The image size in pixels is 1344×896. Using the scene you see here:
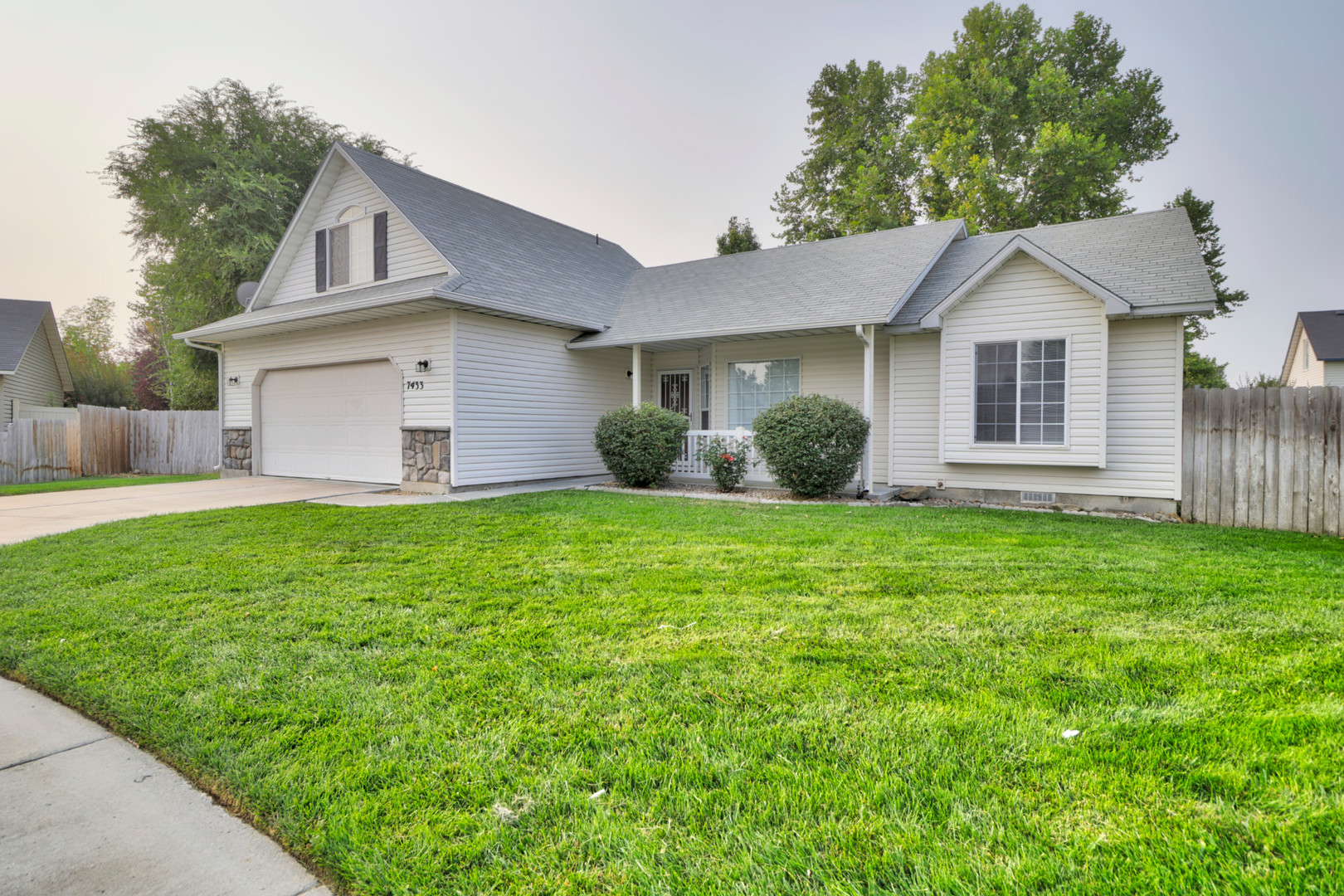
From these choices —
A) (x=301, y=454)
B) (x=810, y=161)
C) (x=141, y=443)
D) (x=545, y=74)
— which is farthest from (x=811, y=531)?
(x=810, y=161)

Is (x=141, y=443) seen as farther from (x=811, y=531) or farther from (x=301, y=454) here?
(x=811, y=531)

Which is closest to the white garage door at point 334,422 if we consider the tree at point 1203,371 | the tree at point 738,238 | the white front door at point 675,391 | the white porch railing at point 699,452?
the white porch railing at point 699,452

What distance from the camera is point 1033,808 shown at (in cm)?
181

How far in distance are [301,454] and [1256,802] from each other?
14.4 meters

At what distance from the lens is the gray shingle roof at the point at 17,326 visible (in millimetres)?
19141

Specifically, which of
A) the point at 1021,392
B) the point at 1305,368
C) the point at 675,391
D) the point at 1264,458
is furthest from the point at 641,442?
the point at 1305,368

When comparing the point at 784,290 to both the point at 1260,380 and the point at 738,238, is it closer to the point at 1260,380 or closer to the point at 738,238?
the point at 738,238

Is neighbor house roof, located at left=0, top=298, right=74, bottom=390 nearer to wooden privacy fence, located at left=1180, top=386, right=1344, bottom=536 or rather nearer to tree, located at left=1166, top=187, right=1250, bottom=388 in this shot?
wooden privacy fence, located at left=1180, top=386, right=1344, bottom=536

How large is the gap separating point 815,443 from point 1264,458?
5.22 m

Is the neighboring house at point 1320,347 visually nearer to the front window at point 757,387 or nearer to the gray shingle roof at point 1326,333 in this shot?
the gray shingle roof at point 1326,333

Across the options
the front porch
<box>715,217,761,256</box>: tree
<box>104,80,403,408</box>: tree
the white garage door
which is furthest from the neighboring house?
<box>104,80,403,408</box>: tree

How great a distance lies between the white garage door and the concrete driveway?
1.31 ft

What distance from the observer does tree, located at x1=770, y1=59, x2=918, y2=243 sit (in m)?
22.1

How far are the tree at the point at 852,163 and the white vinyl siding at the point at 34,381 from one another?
26247 mm
